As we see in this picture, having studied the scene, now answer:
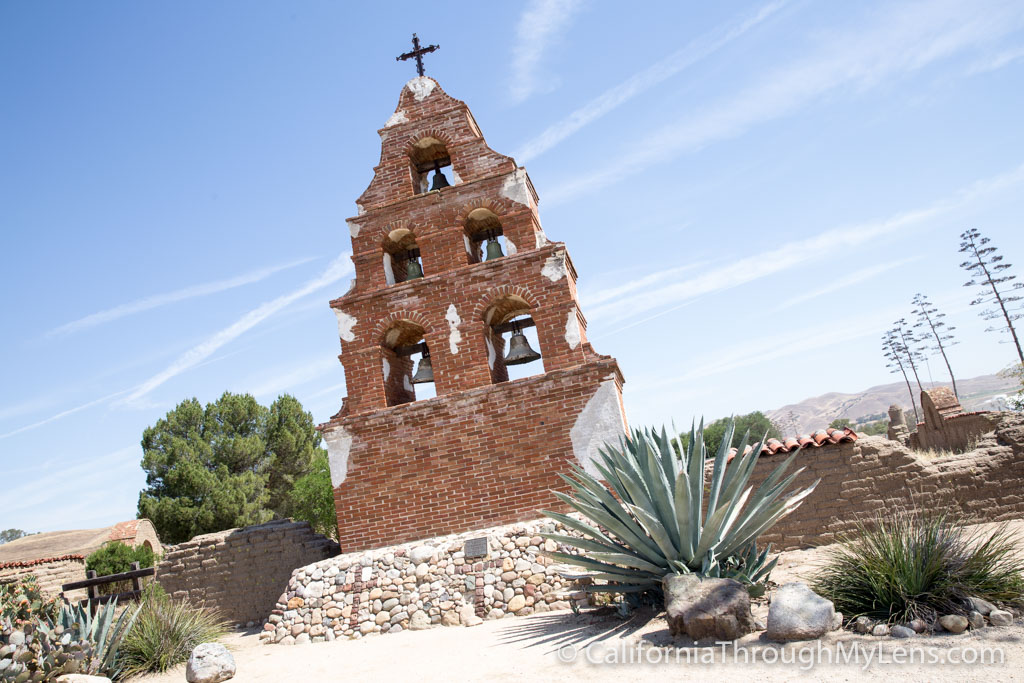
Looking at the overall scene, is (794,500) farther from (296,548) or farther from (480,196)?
(296,548)

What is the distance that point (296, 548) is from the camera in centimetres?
1041

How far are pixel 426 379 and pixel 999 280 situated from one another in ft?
118

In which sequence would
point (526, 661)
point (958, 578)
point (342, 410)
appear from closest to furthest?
point (958, 578) → point (526, 661) → point (342, 410)

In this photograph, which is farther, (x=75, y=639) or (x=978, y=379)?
(x=978, y=379)

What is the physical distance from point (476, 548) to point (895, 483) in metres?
5.34

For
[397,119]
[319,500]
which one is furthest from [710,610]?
[319,500]

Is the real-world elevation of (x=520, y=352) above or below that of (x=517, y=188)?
below

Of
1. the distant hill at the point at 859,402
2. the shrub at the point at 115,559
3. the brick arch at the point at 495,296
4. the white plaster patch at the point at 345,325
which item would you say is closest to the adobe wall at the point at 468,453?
the brick arch at the point at 495,296

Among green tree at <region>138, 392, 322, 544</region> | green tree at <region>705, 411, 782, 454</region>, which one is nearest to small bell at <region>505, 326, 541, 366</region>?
green tree at <region>138, 392, 322, 544</region>

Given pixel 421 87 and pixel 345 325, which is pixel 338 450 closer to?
pixel 345 325

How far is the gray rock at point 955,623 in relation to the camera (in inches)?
178

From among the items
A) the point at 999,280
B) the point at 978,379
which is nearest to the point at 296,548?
the point at 999,280

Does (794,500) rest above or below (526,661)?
above

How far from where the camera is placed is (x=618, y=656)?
16.7 ft
